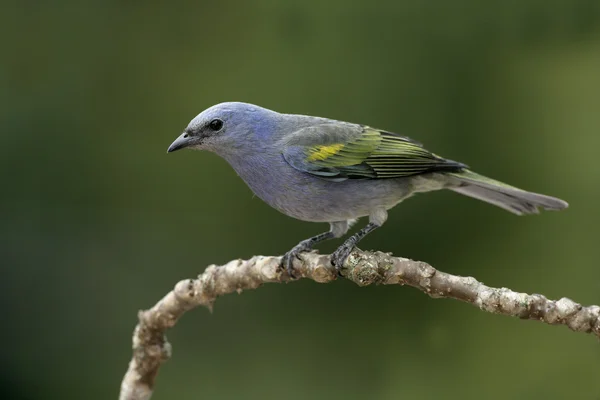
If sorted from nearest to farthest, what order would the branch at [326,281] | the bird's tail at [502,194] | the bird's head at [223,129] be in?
the branch at [326,281], the bird's head at [223,129], the bird's tail at [502,194]

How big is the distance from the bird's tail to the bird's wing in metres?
0.14

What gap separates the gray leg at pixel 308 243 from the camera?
10.5 feet

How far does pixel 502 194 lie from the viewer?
3.84 meters

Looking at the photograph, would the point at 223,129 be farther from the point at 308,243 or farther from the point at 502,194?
the point at 502,194

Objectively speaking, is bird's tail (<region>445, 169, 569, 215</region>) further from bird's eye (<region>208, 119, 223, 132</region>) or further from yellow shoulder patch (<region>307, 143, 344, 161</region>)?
bird's eye (<region>208, 119, 223, 132</region>)

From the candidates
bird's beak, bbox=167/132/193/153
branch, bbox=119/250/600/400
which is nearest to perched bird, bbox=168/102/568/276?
bird's beak, bbox=167/132/193/153

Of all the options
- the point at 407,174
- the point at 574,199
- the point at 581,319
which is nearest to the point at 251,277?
the point at 407,174

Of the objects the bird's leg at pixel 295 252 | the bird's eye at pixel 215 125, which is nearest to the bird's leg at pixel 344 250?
the bird's leg at pixel 295 252

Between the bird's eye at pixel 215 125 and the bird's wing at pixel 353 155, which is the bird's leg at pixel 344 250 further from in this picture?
the bird's eye at pixel 215 125

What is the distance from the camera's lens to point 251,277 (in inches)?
128

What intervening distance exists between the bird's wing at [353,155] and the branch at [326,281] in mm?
543

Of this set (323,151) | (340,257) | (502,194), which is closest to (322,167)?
(323,151)

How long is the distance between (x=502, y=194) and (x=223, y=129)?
1520mm

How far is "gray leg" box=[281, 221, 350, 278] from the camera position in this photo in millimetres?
3215
